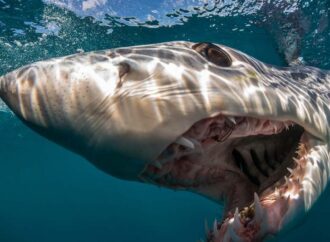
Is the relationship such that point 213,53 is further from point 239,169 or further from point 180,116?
point 239,169

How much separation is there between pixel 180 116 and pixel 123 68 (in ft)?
1.55

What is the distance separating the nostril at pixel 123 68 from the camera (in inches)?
87.1

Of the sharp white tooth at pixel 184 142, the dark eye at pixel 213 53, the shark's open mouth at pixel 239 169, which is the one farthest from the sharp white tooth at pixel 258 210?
the dark eye at pixel 213 53

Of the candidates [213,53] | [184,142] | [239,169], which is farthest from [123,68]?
[239,169]

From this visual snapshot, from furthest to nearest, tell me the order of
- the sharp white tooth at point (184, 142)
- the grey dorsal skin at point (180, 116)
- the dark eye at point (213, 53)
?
the dark eye at point (213, 53), the sharp white tooth at point (184, 142), the grey dorsal skin at point (180, 116)

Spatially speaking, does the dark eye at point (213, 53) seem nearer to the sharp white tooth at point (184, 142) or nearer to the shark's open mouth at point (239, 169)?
the shark's open mouth at point (239, 169)

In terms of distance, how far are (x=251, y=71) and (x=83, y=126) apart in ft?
5.28

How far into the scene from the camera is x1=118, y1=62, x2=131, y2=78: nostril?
7.26 feet

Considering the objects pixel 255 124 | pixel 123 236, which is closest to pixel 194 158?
pixel 255 124

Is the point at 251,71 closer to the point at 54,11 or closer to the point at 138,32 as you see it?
the point at 54,11

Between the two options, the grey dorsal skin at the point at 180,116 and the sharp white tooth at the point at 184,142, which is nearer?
the grey dorsal skin at the point at 180,116

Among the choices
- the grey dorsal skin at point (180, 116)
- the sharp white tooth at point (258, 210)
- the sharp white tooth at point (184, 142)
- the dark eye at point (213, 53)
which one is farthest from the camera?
the dark eye at point (213, 53)

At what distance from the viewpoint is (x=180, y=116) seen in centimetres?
215

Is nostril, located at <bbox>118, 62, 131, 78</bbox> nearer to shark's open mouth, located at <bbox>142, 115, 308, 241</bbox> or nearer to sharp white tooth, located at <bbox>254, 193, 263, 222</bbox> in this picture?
shark's open mouth, located at <bbox>142, 115, 308, 241</bbox>
